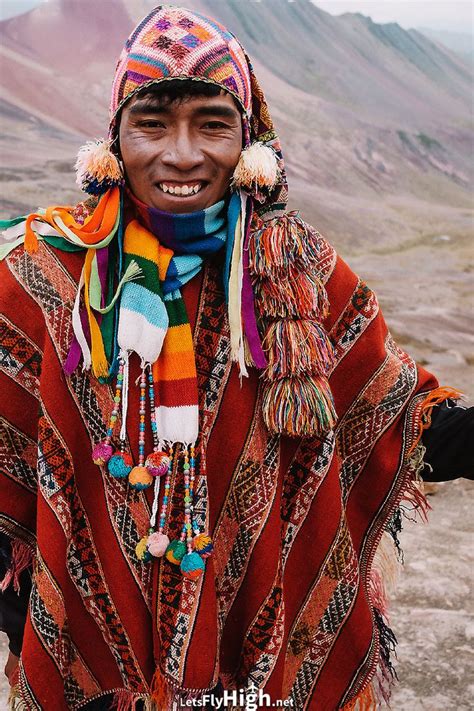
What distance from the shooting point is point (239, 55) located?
1.54m

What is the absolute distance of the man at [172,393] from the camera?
1.48 metres

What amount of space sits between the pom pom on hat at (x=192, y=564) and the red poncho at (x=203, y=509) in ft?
0.13

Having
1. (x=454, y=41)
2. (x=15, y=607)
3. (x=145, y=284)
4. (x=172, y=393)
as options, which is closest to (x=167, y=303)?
(x=145, y=284)

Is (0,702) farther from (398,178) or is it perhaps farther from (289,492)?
(398,178)

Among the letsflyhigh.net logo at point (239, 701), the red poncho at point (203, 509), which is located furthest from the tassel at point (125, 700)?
the letsflyhigh.net logo at point (239, 701)

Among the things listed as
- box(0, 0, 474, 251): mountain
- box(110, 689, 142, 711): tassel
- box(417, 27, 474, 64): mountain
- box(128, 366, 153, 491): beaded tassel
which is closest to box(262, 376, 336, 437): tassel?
box(128, 366, 153, 491): beaded tassel

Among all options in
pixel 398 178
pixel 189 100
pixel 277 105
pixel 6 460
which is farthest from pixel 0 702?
pixel 398 178

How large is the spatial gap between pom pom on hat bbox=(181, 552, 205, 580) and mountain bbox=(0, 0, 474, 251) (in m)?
6.27

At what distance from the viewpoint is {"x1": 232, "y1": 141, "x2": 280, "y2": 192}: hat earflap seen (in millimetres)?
1480

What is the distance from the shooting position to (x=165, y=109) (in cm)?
146

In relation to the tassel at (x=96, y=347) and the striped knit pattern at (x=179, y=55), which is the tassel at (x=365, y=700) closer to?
the tassel at (x=96, y=347)

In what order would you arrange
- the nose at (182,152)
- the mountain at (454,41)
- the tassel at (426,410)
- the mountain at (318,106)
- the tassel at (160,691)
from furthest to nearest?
the mountain at (454,41) < the mountain at (318,106) < the tassel at (426,410) < the tassel at (160,691) < the nose at (182,152)

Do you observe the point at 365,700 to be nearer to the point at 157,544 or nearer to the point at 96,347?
the point at 157,544

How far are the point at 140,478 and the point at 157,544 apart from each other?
13 centimetres
